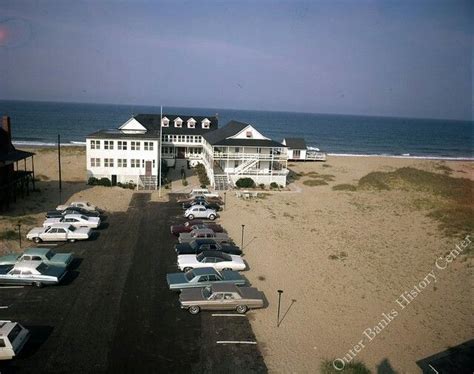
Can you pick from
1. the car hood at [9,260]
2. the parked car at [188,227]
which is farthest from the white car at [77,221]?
the car hood at [9,260]

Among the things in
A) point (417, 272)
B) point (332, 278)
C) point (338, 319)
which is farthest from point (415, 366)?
point (417, 272)

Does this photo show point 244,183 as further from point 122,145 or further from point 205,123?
point 205,123

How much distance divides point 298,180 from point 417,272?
28611 millimetres

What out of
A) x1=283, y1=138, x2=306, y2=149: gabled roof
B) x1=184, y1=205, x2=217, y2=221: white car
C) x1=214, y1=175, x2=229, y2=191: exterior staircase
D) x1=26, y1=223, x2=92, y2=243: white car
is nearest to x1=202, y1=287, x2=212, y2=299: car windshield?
x1=26, y1=223, x2=92, y2=243: white car

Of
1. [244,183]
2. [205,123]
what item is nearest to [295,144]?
[205,123]

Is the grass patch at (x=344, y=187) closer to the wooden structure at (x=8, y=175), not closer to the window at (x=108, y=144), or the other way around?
the window at (x=108, y=144)

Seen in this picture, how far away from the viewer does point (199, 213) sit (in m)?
33.2

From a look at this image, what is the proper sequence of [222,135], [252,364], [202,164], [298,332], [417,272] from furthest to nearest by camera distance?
[202,164] → [222,135] → [417,272] → [298,332] → [252,364]

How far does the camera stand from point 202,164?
5725 cm

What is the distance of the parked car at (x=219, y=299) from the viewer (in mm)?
18250

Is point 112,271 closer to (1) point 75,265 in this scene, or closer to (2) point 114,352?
(1) point 75,265

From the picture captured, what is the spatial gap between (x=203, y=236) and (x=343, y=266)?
8.58 meters

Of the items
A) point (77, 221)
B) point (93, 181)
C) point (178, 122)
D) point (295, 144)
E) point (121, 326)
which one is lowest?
point (121, 326)

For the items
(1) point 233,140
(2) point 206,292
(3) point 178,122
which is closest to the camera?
(2) point 206,292
